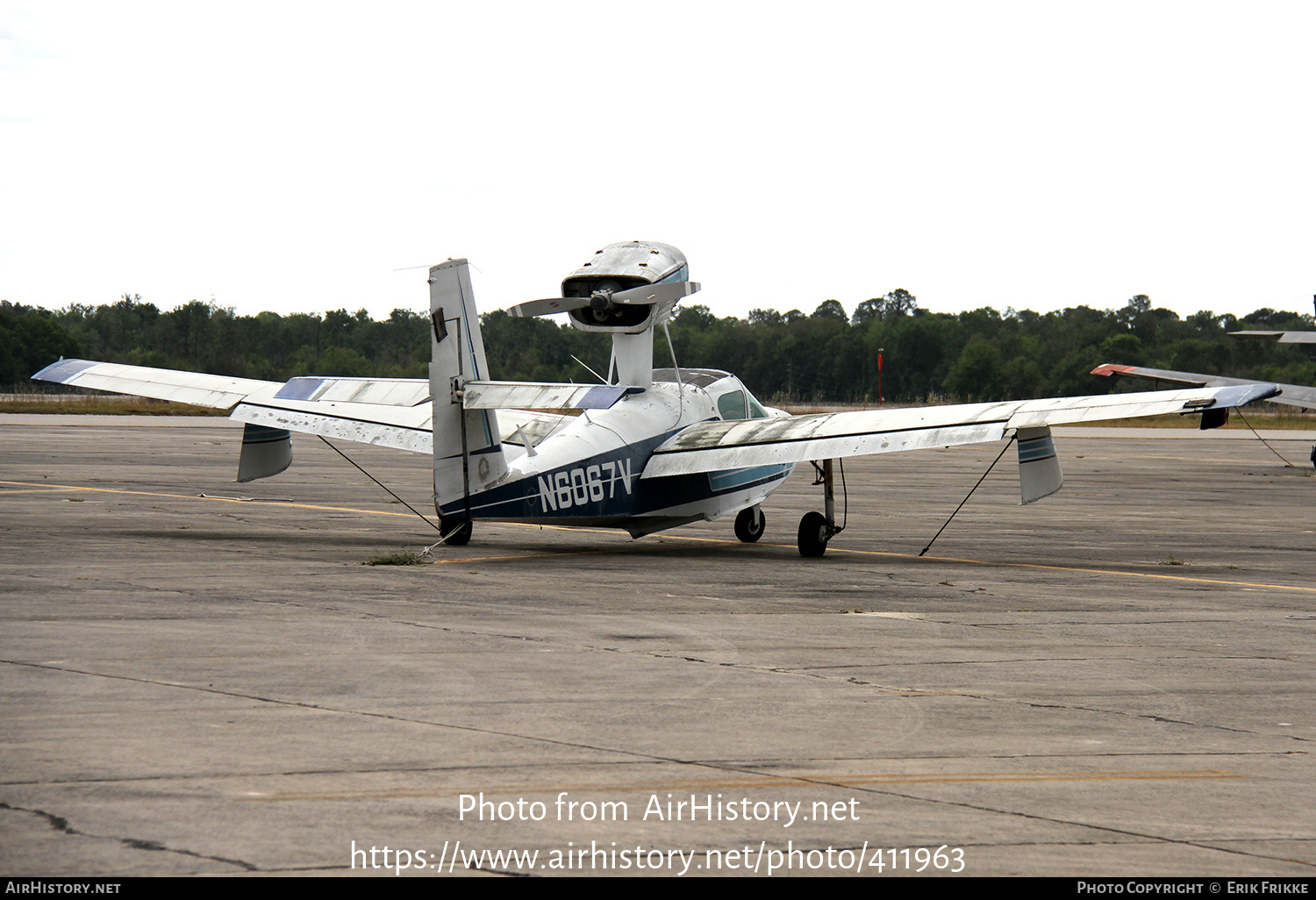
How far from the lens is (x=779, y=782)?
6.79m

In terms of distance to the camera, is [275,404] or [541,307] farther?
[275,404]

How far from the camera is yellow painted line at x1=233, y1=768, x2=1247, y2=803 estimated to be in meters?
6.34

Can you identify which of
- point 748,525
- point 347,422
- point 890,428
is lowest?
point 748,525

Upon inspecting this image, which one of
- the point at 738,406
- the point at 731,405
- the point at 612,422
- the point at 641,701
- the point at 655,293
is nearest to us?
the point at 641,701

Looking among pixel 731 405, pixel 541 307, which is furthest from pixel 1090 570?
pixel 541 307

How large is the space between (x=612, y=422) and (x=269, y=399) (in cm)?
600

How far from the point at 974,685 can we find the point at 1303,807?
10.3ft

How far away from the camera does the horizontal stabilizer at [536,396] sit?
15500 millimetres

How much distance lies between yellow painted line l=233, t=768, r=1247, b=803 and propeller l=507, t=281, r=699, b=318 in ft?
41.0

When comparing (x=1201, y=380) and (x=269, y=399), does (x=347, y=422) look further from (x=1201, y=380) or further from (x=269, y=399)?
(x=1201, y=380)

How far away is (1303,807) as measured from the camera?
6578 millimetres

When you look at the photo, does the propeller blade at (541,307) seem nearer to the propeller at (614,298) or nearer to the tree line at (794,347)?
the propeller at (614,298)
